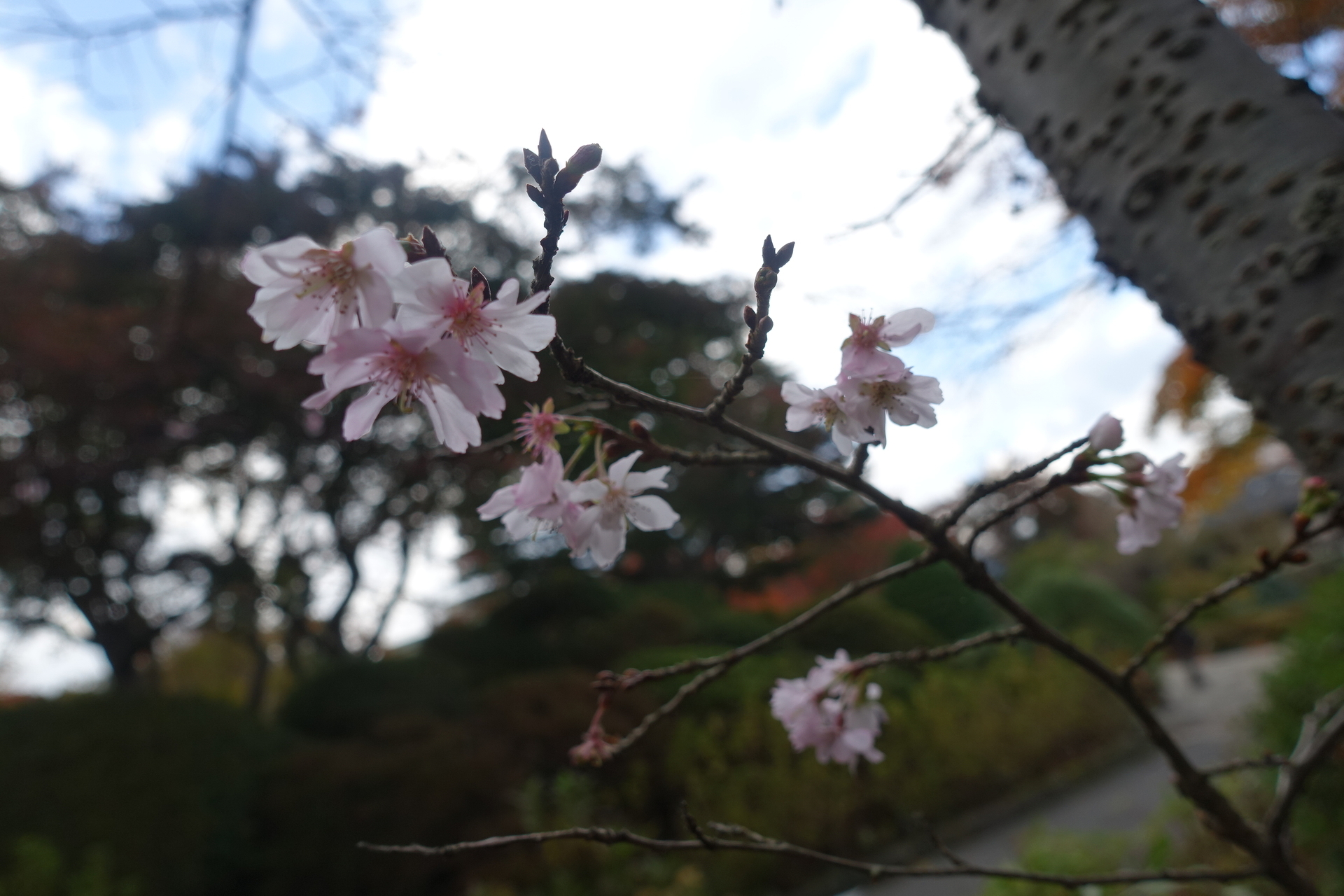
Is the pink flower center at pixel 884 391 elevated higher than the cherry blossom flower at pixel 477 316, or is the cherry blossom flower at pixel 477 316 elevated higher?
the cherry blossom flower at pixel 477 316

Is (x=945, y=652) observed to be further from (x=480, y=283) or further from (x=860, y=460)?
(x=480, y=283)

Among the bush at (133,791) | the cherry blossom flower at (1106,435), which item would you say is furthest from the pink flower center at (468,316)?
the bush at (133,791)

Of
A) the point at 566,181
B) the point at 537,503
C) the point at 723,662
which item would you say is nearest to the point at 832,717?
the point at 723,662

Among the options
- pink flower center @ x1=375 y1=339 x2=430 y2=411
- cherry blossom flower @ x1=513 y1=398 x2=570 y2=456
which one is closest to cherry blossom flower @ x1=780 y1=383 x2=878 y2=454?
cherry blossom flower @ x1=513 y1=398 x2=570 y2=456

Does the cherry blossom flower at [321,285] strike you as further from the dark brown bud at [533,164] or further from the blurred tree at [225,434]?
the blurred tree at [225,434]

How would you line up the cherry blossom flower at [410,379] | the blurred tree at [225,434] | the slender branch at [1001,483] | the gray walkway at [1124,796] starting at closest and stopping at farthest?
the cherry blossom flower at [410,379] < the slender branch at [1001,483] < the blurred tree at [225,434] < the gray walkway at [1124,796]
